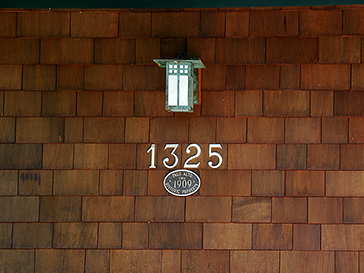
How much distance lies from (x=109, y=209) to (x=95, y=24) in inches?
60.6

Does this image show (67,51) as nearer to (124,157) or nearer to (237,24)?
→ (124,157)

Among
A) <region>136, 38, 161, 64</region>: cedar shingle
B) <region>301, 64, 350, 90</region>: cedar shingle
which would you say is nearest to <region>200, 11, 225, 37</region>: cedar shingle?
<region>136, 38, 161, 64</region>: cedar shingle

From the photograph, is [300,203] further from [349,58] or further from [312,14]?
[312,14]

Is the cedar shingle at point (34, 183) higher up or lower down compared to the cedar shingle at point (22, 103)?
lower down

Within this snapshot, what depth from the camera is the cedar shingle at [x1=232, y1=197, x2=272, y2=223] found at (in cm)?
282

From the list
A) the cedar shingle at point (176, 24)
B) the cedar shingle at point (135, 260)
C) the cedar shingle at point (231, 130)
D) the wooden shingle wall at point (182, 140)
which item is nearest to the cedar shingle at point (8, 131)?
the wooden shingle wall at point (182, 140)

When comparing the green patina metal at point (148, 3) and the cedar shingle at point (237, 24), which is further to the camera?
the cedar shingle at point (237, 24)

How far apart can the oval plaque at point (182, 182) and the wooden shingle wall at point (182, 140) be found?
61mm

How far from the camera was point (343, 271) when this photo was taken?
9.19ft

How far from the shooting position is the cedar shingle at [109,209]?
113 inches

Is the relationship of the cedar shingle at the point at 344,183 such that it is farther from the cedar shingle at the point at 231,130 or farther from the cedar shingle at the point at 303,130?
the cedar shingle at the point at 231,130

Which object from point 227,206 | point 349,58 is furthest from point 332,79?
point 227,206

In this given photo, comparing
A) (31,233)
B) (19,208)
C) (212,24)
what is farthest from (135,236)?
(212,24)

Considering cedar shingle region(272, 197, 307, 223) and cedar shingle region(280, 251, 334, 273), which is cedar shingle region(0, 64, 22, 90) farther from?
cedar shingle region(280, 251, 334, 273)
